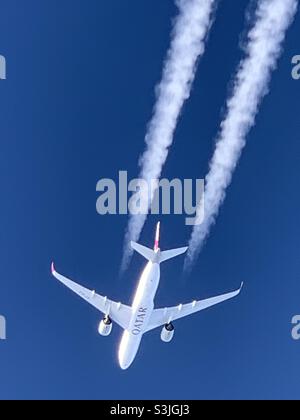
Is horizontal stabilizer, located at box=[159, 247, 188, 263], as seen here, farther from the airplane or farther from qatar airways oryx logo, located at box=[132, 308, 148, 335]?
qatar airways oryx logo, located at box=[132, 308, 148, 335]

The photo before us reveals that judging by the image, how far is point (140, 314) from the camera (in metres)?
38.4

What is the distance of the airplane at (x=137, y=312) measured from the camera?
121 feet

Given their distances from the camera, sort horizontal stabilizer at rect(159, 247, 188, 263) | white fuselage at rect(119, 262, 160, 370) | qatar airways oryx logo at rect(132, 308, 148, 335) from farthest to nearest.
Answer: qatar airways oryx logo at rect(132, 308, 148, 335) < white fuselage at rect(119, 262, 160, 370) < horizontal stabilizer at rect(159, 247, 188, 263)

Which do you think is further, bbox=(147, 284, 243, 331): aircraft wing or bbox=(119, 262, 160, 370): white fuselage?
bbox=(147, 284, 243, 331): aircraft wing

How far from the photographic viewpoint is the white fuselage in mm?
35844

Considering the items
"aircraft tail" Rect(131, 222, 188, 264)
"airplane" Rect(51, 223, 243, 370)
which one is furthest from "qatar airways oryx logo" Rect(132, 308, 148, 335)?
"aircraft tail" Rect(131, 222, 188, 264)

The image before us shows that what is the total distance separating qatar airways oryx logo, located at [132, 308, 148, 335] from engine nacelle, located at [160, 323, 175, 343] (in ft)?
5.25

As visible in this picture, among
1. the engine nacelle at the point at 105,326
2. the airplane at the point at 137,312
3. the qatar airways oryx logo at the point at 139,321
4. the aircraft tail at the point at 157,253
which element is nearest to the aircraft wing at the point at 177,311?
the airplane at the point at 137,312

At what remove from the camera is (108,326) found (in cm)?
3962

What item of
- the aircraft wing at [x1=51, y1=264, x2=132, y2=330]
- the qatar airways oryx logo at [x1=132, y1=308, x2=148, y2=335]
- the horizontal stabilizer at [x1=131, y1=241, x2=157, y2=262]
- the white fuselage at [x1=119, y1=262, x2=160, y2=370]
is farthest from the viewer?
the aircraft wing at [x1=51, y1=264, x2=132, y2=330]

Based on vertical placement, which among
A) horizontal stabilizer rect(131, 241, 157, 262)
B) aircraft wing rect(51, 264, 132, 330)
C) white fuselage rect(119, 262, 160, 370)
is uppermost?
aircraft wing rect(51, 264, 132, 330)

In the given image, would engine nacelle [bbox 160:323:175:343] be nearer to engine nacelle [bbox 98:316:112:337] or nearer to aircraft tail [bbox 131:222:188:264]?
engine nacelle [bbox 98:316:112:337]

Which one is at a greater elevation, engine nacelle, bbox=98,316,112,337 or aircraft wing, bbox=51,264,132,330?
aircraft wing, bbox=51,264,132,330

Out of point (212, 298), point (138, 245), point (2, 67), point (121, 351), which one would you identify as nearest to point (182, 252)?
point (138, 245)
